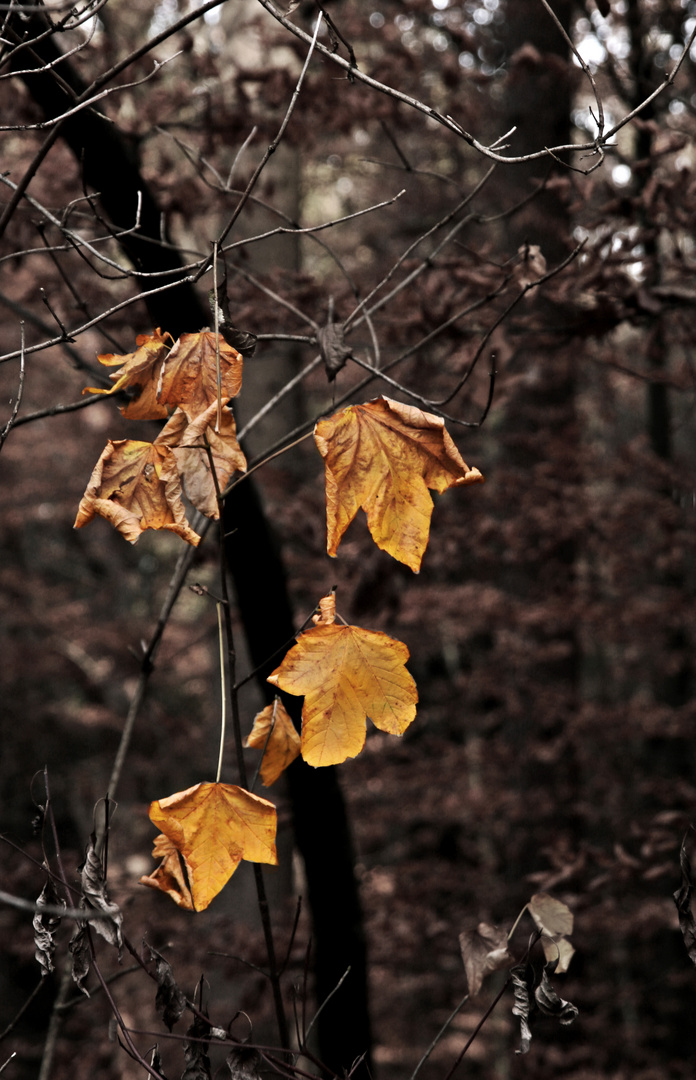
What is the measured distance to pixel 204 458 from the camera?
1.15 metres

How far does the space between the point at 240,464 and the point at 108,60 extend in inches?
114

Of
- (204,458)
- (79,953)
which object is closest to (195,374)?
(204,458)

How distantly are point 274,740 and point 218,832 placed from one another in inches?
7.8

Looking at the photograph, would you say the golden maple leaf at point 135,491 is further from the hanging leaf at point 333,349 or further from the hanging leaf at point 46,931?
the hanging leaf at point 46,931

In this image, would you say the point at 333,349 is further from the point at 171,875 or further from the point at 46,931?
the point at 46,931

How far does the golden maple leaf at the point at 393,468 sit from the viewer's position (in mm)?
1155

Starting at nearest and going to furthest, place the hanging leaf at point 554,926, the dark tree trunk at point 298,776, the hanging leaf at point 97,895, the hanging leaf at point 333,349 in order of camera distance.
Result: the hanging leaf at point 97,895, the hanging leaf at point 554,926, the hanging leaf at point 333,349, the dark tree trunk at point 298,776

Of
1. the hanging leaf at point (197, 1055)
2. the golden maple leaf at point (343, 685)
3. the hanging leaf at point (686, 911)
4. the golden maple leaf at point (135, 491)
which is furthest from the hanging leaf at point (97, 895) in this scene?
the hanging leaf at point (686, 911)

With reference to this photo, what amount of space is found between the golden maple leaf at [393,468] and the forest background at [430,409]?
0.62 feet

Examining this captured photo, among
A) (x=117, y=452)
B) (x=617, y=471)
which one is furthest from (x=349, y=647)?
(x=617, y=471)

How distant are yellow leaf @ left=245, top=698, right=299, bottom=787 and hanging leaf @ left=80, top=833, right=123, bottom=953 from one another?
0.92 feet

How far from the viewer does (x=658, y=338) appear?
108 inches

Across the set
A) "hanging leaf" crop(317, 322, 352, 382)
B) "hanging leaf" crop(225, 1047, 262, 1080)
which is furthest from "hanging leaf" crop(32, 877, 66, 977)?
"hanging leaf" crop(317, 322, 352, 382)

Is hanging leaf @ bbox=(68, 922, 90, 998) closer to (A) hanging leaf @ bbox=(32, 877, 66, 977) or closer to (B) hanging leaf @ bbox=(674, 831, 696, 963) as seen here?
(A) hanging leaf @ bbox=(32, 877, 66, 977)
